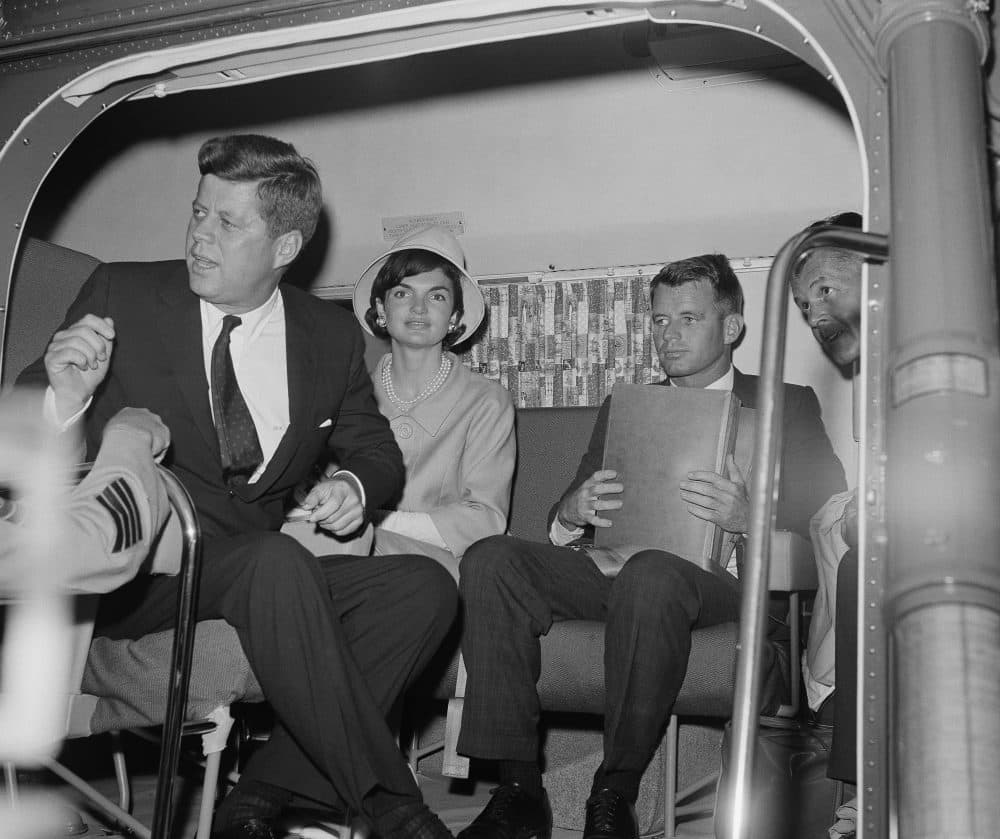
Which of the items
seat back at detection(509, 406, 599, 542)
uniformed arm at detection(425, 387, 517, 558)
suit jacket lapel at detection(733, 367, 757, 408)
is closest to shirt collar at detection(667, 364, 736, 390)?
suit jacket lapel at detection(733, 367, 757, 408)

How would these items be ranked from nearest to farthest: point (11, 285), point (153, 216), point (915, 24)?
point (915, 24) < point (11, 285) < point (153, 216)

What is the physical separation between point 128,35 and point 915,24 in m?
1.48

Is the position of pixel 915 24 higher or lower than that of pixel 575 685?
higher

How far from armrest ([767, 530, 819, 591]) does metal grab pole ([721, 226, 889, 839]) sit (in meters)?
1.14

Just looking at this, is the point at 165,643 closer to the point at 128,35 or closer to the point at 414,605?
the point at 414,605

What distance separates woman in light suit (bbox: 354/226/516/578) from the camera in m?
2.85

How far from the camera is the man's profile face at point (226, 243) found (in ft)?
7.57

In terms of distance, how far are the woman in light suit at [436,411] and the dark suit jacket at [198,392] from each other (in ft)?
1.35

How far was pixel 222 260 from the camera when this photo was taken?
231 centimetres

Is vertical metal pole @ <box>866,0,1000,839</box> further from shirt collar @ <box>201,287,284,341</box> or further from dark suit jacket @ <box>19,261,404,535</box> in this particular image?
shirt collar @ <box>201,287,284,341</box>

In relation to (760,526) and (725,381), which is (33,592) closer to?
(760,526)

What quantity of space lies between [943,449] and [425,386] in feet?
6.75

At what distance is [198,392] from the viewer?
7.34 ft

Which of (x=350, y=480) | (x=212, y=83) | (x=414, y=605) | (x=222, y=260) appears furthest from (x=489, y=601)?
(x=212, y=83)
